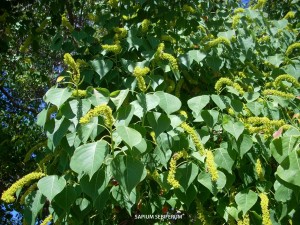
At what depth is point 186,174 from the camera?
5.77 ft

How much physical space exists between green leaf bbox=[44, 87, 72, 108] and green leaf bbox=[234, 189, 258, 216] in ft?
2.97

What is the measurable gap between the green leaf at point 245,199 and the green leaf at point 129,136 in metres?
0.63

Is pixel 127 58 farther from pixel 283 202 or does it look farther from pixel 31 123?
pixel 31 123

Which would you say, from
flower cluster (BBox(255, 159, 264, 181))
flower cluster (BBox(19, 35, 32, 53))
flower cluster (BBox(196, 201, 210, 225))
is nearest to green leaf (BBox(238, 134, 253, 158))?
flower cluster (BBox(255, 159, 264, 181))

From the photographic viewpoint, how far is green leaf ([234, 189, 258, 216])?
5.71 feet

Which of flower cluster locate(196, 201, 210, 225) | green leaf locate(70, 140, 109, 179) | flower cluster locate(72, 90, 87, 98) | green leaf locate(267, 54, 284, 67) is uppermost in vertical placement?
flower cluster locate(72, 90, 87, 98)

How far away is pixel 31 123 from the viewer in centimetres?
497

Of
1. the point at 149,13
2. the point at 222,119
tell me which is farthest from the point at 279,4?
the point at 222,119

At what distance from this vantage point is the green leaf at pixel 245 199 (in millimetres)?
1739

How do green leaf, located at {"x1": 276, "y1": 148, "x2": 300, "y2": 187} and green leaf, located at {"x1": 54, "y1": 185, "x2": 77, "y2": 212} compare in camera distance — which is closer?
green leaf, located at {"x1": 276, "y1": 148, "x2": 300, "y2": 187}

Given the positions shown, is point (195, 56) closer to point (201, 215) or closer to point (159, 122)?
point (159, 122)

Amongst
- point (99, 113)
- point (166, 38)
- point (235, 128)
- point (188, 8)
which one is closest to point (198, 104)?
point (235, 128)

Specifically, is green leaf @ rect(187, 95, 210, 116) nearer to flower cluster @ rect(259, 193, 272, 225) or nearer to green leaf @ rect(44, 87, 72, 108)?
flower cluster @ rect(259, 193, 272, 225)

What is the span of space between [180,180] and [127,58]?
3.42ft
